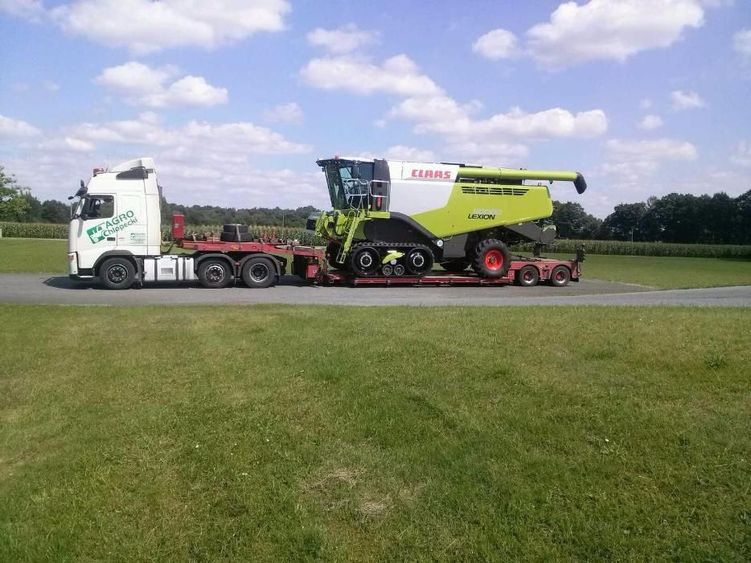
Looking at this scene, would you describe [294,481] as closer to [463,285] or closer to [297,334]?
[297,334]

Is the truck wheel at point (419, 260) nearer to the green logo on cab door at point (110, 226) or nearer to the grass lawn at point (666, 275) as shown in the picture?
the grass lawn at point (666, 275)

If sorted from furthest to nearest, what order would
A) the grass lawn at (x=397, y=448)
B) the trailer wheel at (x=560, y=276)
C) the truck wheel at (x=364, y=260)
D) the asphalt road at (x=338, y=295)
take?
the trailer wheel at (x=560, y=276) < the truck wheel at (x=364, y=260) < the asphalt road at (x=338, y=295) < the grass lawn at (x=397, y=448)

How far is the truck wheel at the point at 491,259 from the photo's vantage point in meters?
21.4

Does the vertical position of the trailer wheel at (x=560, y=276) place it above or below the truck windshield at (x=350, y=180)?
below

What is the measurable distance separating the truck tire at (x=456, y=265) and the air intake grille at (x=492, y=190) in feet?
8.17

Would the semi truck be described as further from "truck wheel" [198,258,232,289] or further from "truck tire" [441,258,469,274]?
"truck tire" [441,258,469,274]

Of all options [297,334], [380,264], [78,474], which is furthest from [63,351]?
[380,264]

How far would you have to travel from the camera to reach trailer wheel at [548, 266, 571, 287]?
872 inches

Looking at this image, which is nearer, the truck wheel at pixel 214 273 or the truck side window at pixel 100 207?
the truck side window at pixel 100 207

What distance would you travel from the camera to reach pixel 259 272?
1966 centimetres

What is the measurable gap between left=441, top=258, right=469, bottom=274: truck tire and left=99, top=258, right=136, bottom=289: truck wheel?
10.8m

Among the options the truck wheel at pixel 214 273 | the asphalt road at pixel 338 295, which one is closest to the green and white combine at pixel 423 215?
the asphalt road at pixel 338 295

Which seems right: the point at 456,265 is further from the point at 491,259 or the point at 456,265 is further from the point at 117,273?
the point at 117,273

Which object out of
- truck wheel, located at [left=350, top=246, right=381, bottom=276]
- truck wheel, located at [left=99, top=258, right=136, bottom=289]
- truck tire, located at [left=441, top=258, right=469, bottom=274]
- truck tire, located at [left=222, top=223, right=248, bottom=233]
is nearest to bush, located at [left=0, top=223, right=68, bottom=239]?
truck wheel, located at [left=99, top=258, right=136, bottom=289]
